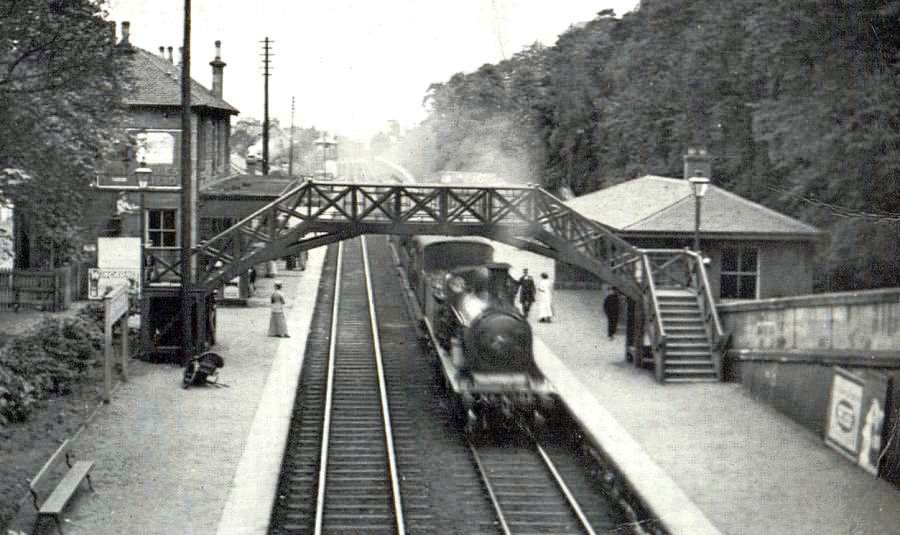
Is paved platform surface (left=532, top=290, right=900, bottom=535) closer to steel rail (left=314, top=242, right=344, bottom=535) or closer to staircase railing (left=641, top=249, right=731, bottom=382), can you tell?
staircase railing (left=641, top=249, right=731, bottom=382)

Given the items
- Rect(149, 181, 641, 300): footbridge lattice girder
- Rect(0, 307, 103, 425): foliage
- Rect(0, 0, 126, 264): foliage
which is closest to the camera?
Rect(0, 307, 103, 425): foliage

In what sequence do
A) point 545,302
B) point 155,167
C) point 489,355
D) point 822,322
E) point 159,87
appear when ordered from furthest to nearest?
point 159,87, point 155,167, point 545,302, point 489,355, point 822,322

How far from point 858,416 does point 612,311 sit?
39.4ft

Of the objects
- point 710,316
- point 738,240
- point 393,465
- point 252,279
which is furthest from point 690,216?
point 252,279

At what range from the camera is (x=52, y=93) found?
21234mm

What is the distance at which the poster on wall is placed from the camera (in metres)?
15.8

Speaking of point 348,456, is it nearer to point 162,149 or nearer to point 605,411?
point 605,411

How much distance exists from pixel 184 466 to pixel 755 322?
11.7 meters

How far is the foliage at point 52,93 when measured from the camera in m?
20.4

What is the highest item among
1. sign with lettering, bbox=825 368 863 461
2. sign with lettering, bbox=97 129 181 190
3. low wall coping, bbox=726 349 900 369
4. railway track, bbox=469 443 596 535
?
sign with lettering, bbox=97 129 181 190

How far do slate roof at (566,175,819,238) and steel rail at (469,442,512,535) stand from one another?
10901 millimetres

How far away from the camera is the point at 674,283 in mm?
26219

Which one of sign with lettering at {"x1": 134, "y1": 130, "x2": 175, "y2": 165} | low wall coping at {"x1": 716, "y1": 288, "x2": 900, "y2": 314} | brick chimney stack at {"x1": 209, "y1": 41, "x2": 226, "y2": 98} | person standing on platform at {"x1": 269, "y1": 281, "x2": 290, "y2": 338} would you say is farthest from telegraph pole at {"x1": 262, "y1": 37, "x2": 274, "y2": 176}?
low wall coping at {"x1": 716, "y1": 288, "x2": 900, "y2": 314}

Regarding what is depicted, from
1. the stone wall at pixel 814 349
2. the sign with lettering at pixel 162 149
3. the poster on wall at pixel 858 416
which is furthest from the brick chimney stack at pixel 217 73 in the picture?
the poster on wall at pixel 858 416
